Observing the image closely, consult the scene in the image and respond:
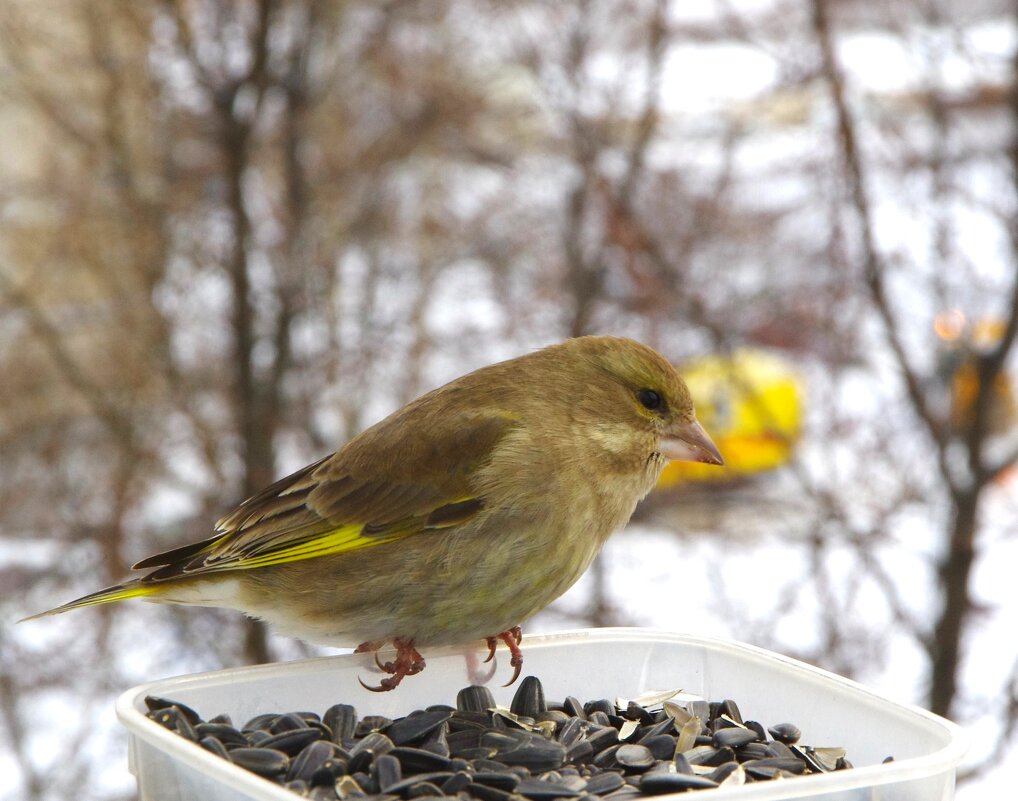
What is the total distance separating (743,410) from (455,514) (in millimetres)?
2902

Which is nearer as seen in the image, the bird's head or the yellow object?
the bird's head

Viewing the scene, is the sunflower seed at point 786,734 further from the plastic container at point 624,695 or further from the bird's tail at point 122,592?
the bird's tail at point 122,592

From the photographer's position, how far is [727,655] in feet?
8.93

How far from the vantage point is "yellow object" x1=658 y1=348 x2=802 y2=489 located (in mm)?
5016

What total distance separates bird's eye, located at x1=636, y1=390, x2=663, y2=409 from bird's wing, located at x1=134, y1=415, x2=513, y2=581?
0.33m

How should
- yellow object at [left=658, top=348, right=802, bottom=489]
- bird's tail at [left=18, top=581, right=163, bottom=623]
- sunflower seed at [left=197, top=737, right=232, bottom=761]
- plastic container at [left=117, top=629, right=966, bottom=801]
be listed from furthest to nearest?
yellow object at [left=658, top=348, right=802, bottom=489] → bird's tail at [left=18, top=581, right=163, bottom=623] → sunflower seed at [left=197, top=737, right=232, bottom=761] → plastic container at [left=117, top=629, right=966, bottom=801]

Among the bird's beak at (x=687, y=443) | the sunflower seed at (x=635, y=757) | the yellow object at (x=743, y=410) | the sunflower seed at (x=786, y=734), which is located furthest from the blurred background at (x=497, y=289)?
the sunflower seed at (x=635, y=757)

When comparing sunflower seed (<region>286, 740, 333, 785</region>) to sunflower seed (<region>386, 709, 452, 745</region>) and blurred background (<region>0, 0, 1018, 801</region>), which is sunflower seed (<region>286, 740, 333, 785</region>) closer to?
sunflower seed (<region>386, 709, 452, 745</region>)

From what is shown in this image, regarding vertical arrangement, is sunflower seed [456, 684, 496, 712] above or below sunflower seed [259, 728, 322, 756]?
below

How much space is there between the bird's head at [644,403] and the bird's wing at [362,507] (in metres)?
0.27

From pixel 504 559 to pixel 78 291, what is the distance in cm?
379

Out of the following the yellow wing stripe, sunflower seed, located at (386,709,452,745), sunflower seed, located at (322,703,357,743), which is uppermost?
the yellow wing stripe

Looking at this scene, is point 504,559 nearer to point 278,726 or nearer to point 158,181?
point 278,726

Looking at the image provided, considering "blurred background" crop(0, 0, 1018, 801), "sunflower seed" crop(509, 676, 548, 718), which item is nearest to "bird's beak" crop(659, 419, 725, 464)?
"sunflower seed" crop(509, 676, 548, 718)
